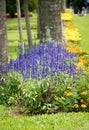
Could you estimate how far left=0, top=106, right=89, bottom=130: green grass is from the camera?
6.85 metres

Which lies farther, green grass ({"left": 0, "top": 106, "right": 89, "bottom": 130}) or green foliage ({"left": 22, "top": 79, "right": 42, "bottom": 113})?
green foliage ({"left": 22, "top": 79, "right": 42, "bottom": 113})

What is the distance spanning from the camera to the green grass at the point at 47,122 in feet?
22.5

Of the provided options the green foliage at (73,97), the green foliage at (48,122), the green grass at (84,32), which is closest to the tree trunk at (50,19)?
the green foliage at (73,97)

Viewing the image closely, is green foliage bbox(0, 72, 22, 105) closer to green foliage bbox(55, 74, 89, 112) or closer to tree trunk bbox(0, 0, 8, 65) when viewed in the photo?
tree trunk bbox(0, 0, 8, 65)

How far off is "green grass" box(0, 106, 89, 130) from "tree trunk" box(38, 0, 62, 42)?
14.2 feet

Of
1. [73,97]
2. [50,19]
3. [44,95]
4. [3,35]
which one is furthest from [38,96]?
[50,19]

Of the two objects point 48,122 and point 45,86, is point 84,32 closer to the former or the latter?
point 45,86

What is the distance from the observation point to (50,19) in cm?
1144

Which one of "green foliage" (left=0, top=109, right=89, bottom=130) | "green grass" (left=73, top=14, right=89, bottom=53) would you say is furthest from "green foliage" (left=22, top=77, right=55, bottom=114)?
"green grass" (left=73, top=14, right=89, bottom=53)

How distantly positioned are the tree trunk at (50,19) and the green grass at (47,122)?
171 inches

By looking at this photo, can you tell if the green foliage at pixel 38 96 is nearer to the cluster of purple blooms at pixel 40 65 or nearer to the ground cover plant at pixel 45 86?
the ground cover plant at pixel 45 86

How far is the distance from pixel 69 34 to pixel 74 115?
1012 cm

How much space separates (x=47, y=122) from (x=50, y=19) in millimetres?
4774

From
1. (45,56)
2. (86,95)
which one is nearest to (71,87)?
(86,95)
